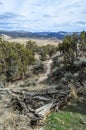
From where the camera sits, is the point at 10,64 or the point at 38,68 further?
the point at 38,68

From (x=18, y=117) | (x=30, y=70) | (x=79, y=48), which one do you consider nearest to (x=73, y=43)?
(x=79, y=48)

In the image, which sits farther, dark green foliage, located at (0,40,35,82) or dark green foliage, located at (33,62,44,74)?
dark green foliage, located at (33,62,44,74)

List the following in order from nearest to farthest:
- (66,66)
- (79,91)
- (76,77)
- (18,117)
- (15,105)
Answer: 1. (18,117)
2. (15,105)
3. (79,91)
4. (76,77)
5. (66,66)

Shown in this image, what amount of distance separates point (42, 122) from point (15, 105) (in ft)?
4.65

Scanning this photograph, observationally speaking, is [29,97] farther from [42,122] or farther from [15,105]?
[42,122]

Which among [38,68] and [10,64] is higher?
[10,64]

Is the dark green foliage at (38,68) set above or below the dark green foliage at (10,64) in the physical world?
below

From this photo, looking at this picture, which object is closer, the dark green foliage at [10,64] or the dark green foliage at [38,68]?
A: the dark green foliage at [10,64]

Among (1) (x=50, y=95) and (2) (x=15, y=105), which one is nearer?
(2) (x=15, y=105)

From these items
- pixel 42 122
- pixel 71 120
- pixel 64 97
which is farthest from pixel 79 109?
pixel 42 122

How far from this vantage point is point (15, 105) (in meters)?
10.5

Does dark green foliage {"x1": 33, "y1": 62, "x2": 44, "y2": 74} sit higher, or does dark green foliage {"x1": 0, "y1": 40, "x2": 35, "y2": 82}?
dark green foliage {"x1": 0, "y1": 40, "x2": 35, "y2": 82}

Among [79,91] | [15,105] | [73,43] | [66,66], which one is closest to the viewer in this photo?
[15,105]

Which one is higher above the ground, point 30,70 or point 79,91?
point 79,91
